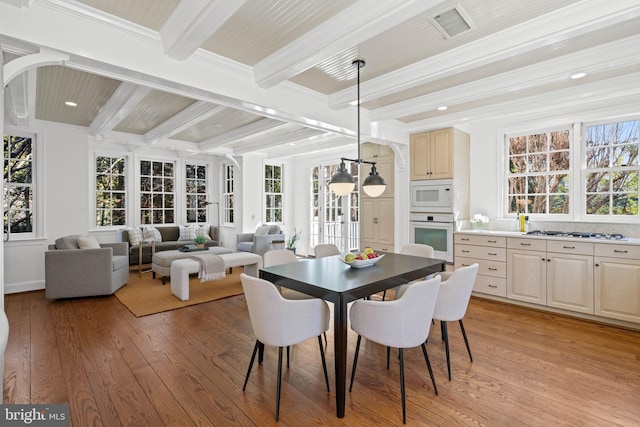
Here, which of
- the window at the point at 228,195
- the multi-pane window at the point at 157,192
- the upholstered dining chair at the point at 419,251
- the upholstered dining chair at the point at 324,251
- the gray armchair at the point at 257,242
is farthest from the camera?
the window at the point at 228,195

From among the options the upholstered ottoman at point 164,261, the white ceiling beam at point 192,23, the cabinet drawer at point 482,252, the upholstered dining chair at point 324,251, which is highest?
the white ceiling beam at point 192,23

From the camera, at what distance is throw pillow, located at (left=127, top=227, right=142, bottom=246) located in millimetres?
6250

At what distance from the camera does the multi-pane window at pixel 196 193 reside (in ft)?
25.8

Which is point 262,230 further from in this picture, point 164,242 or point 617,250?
point 617,250

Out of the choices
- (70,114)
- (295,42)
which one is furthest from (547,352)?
(70,114)

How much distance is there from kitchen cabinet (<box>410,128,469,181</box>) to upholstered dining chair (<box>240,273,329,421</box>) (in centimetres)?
345

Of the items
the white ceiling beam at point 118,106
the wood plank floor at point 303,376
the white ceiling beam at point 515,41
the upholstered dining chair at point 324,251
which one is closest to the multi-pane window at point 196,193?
the white ceiling beam at point 118,106

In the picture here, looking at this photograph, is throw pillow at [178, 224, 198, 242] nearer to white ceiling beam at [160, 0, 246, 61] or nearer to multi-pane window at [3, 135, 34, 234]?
multi-pane window at [3, 135, 34, 234]

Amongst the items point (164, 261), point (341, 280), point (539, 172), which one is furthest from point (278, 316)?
point (539, 172)

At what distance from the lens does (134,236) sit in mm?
6297

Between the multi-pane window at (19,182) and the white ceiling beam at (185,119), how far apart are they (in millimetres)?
1774

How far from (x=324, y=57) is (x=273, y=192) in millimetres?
5673

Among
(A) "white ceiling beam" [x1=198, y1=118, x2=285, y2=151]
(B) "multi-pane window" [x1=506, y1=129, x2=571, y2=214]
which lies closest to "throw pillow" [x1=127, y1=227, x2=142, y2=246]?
(A) "white ceiling beam" [x1=198, y1=118, x2=285, y2=151]

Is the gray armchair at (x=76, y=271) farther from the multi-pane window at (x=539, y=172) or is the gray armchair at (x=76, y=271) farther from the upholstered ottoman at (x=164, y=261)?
the multi-pane window at (x=539, y=172)
